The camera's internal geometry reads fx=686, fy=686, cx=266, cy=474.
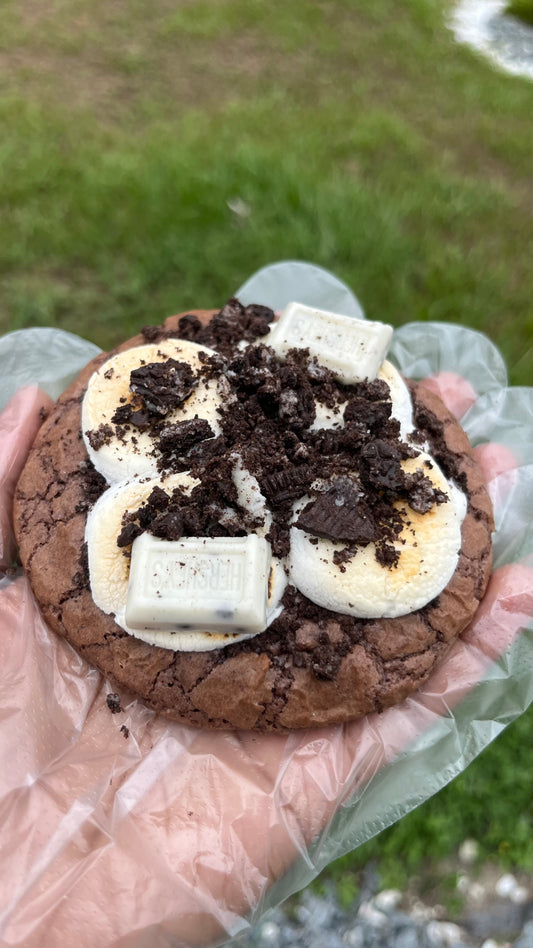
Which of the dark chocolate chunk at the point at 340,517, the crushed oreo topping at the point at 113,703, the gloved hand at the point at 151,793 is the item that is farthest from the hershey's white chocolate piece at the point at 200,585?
the gloved hand at the point at 151,793

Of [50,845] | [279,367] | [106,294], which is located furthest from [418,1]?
[50,845]

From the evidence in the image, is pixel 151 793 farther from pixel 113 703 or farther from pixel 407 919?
pixel 407 919

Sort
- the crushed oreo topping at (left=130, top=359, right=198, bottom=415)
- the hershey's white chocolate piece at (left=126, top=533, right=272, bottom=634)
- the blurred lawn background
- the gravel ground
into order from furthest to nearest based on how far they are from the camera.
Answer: the blurred lawn background
the gravel ground
the crushed oreo topping at (left=130, top=359, right=198, bottom=415)
the hershey's white chocolate piece at (left=126, top=533, right=272, bottom=634)

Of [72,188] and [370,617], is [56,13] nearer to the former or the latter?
[72,188]

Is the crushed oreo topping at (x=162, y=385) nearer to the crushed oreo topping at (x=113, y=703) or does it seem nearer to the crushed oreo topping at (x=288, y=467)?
the crushed oreo topping at (x=288, y=467)

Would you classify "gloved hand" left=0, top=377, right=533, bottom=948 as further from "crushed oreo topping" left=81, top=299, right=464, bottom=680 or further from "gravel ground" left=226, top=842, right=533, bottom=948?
"gravel ground" left=226, top=842, right=533, bottom=948

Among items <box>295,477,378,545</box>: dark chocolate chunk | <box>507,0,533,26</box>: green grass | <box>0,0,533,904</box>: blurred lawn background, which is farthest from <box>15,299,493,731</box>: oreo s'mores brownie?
<box>507,0,533,26</box>: green grass

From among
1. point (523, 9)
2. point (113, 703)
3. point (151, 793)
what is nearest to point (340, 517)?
point (113, 703)
